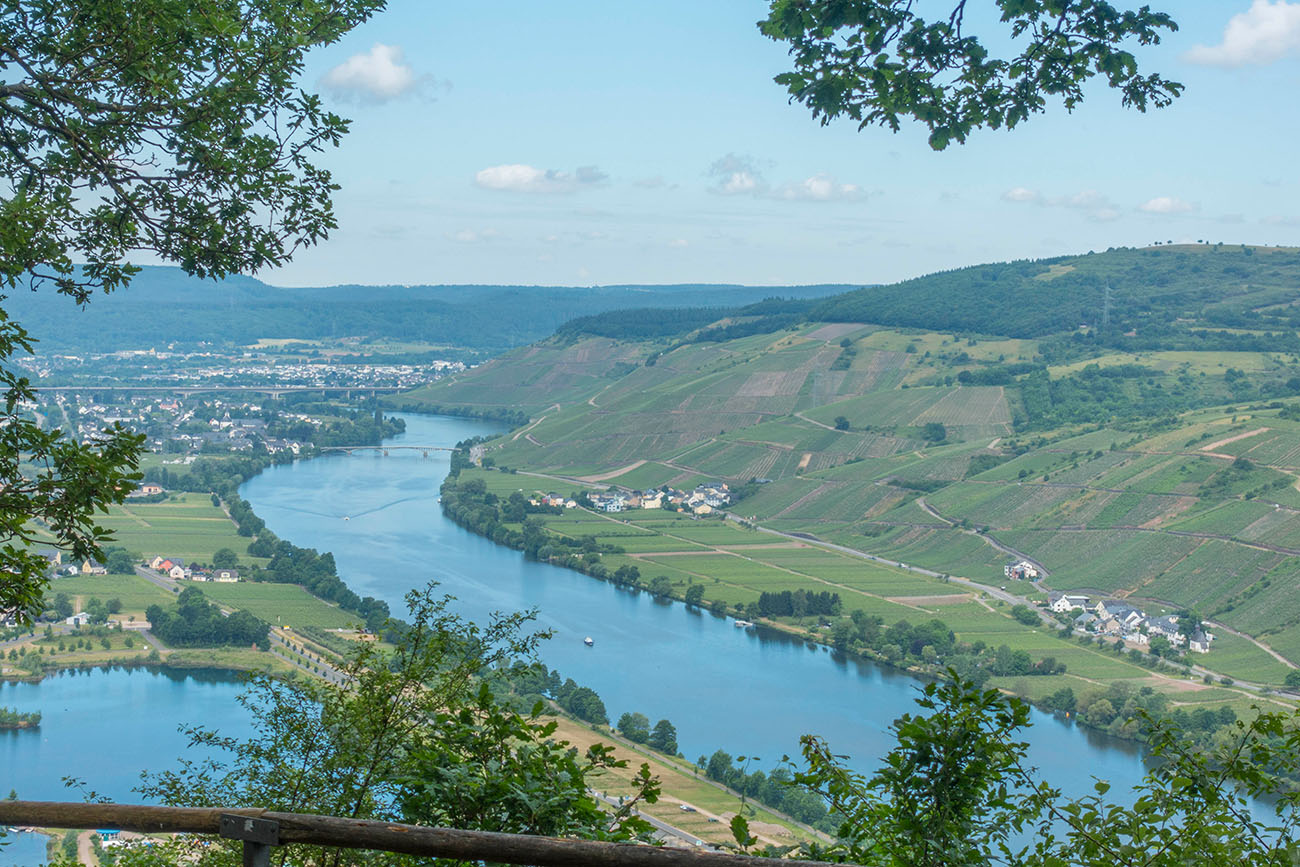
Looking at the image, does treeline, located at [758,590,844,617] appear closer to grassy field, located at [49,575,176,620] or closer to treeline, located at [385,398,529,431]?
grassy field, located at [49,575,176,620]

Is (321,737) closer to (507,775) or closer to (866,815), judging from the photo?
(507,775)

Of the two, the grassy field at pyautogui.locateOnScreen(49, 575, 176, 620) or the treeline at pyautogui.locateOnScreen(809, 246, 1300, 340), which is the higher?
the treeline at pyautogui.locateOnScreen(809, 246, 1300, 340)

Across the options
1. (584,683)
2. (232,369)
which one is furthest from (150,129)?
(232,369)

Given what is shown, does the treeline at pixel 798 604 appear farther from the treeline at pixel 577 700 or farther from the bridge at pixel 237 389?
the bridge at pixel 237 389

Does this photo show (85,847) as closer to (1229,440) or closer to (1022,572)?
(1022,572)

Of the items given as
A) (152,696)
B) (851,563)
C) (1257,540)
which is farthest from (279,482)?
(1257,540)

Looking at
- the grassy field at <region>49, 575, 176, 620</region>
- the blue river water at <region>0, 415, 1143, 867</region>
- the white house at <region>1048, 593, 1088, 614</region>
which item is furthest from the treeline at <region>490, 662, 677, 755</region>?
the white house at <region>1048, 593, 1088, 614</region>
